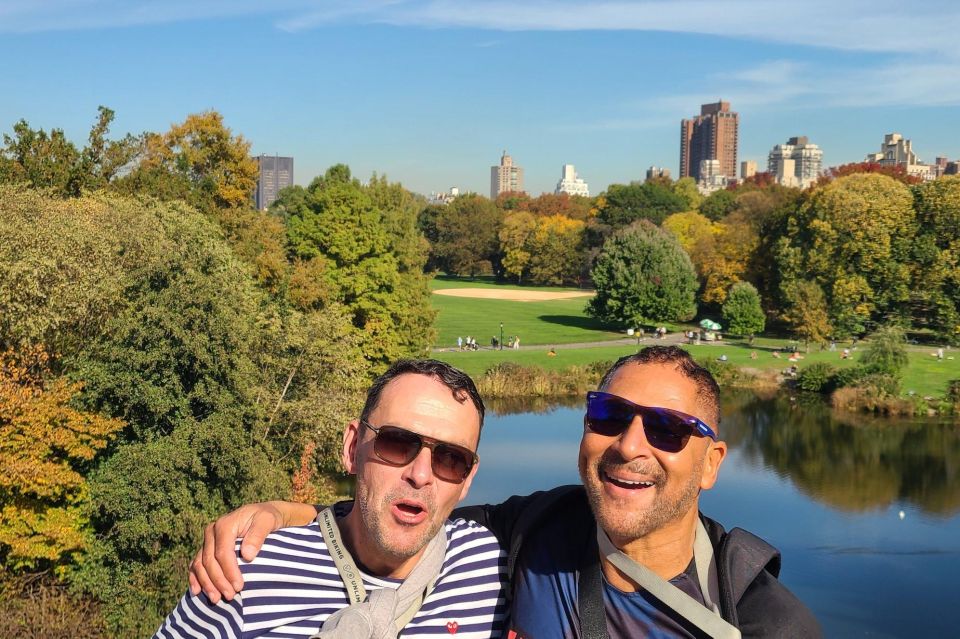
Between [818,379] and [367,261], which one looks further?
[818,379]

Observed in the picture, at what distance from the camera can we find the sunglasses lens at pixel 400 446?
9.42 ft

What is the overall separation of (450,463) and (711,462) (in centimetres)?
84

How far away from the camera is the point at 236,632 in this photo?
104 inches

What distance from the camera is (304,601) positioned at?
2672 mm

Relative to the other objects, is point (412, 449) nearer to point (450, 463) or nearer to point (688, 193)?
point (450, 463)

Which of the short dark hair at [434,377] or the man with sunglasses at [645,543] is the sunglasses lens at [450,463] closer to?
the short dark hair at [434,377]

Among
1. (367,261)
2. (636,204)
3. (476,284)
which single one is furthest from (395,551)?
(476,284)

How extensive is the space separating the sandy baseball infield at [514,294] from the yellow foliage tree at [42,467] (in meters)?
54.3

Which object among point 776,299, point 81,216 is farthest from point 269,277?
point 776,299

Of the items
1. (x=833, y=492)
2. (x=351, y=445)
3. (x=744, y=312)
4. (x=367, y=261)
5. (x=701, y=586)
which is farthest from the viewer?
(x=744, y=312)

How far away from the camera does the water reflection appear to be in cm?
2444

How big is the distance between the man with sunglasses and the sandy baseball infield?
213 ft

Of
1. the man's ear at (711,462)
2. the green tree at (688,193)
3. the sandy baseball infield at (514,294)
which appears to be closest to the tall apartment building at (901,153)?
the green tree at (688,193)

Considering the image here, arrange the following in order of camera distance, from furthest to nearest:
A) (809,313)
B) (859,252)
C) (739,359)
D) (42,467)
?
(859,252), (809,313), (739,359), (42,467)
